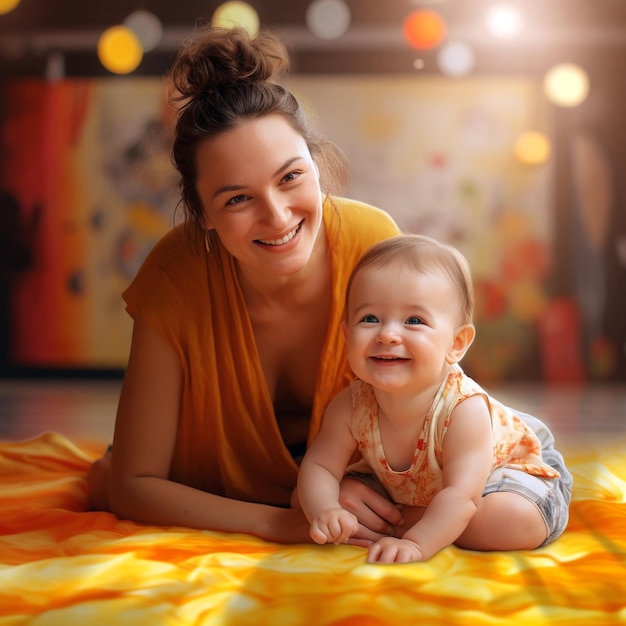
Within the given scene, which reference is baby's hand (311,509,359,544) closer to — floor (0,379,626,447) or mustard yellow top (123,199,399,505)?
mustard yellow top (123,199,399,505)

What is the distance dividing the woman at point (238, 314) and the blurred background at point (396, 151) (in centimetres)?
298

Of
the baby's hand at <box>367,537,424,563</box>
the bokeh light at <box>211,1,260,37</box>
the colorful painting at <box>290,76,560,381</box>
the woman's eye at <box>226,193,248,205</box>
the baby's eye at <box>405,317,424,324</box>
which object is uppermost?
the bokeh light at <box>211,1,260,37</box>

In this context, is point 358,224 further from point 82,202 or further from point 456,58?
point 82,202

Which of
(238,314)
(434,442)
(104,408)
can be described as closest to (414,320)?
(434,442)

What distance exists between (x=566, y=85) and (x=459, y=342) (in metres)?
3.65

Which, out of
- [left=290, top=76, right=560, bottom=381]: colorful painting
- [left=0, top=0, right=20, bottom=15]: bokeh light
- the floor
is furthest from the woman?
[left=0, top=0, right=20, bottom=15]: bokeh light

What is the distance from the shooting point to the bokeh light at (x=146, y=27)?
186 inches

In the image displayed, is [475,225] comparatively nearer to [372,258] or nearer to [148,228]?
[148,228]

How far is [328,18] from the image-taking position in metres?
4.70

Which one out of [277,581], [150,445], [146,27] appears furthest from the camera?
[146,27]

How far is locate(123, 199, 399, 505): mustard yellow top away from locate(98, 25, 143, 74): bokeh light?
131 inches

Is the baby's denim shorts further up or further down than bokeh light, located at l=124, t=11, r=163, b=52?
further down

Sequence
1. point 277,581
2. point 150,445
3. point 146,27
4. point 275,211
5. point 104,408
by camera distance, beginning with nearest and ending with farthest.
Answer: point 277,581 < point 275,211 < point 150,445 < point 104,408 < point 146,27

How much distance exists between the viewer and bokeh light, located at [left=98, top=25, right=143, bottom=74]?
476 cm
